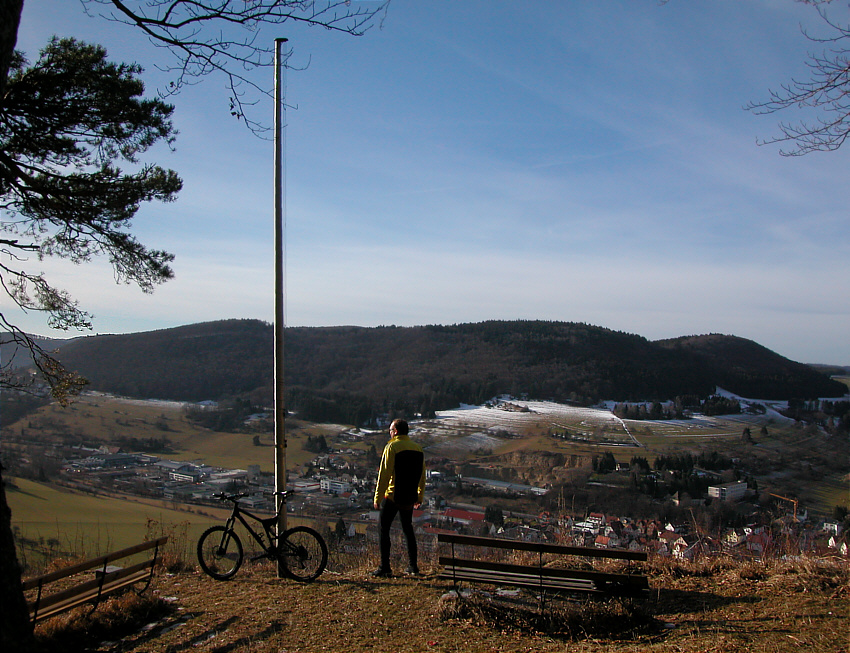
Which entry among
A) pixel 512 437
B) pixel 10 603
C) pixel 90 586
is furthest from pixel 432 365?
pixel 10 603

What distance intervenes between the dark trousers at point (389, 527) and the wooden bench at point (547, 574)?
0.88m

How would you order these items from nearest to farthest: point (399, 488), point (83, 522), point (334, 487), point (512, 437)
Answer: point (399, 488) < point (83, 522) < point (334, 487) < point (512, 437)

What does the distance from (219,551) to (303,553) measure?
41.0 inches

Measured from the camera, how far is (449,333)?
123ft

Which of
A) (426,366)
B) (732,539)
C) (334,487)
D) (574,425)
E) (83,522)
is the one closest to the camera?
(732,539)

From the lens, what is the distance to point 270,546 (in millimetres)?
6359

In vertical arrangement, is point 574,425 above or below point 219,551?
below

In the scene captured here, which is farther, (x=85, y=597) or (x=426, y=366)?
(x=426, y=366)

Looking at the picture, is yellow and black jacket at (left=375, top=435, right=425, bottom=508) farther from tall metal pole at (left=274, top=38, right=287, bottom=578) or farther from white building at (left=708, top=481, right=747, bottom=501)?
white building at (left=708, top=481, right=747, bottom=501)

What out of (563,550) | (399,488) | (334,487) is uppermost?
(399,488)

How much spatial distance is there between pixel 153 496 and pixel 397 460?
46.2 ft

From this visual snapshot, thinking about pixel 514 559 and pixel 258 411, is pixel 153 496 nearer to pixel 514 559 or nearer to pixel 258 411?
pixel 258 411

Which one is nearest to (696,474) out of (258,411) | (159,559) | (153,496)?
(159,559)

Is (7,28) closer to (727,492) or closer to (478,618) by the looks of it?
(478,618)
